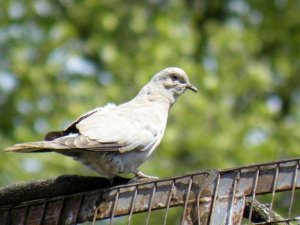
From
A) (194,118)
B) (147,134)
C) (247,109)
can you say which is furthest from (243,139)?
(147,134)

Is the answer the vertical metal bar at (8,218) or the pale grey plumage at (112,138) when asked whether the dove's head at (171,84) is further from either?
the vertical metal bar at (8,218)

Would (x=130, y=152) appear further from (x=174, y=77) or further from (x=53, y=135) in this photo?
(x=174, y=77)

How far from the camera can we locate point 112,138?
7.32 m

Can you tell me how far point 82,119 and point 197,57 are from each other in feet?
39.3

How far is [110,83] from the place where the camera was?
16.5 metres

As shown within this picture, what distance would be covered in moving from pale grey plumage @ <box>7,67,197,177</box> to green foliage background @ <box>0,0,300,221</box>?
600 cm

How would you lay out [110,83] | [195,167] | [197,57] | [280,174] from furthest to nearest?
[197,57], [110,83], [195,167], [280,174]

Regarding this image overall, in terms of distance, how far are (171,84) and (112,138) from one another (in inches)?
61.3

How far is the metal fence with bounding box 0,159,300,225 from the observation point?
5.47m

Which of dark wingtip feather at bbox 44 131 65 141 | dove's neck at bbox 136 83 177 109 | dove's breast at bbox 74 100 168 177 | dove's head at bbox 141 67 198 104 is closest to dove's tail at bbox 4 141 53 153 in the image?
dark wingtip feather at bbox 44 131 65 141

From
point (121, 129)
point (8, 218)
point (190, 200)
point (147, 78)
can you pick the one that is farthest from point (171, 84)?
point (147, 78)

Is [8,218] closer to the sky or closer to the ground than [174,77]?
closer to the ground

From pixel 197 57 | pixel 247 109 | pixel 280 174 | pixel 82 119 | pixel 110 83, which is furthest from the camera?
pixel 197 57

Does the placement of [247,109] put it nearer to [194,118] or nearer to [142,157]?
[194,118]
